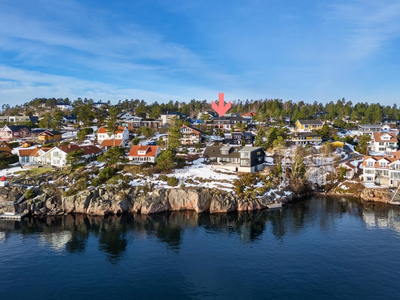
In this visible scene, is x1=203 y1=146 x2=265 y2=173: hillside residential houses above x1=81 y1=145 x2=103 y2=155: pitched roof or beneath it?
beneath

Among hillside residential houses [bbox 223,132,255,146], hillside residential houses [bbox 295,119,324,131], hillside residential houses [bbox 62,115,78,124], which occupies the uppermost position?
hillside residential houses [bbox 62,115,78,124]

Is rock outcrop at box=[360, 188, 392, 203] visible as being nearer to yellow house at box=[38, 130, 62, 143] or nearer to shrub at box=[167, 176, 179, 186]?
shrub at box=[167, 176, 179, 186]

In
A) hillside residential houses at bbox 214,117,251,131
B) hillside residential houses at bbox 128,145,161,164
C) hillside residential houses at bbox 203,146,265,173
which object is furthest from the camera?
hillside residential houses at bbox 214,117,251,131

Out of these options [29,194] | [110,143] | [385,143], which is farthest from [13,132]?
[385,143]

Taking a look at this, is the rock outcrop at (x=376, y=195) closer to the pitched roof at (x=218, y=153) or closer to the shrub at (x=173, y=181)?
the pitched roof at (x=218, y=153)

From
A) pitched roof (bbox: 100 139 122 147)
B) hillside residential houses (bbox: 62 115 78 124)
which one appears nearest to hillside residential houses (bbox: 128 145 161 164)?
pitched roof (bbox: 100 139 122 147)

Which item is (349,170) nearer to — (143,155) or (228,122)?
(143,155)
